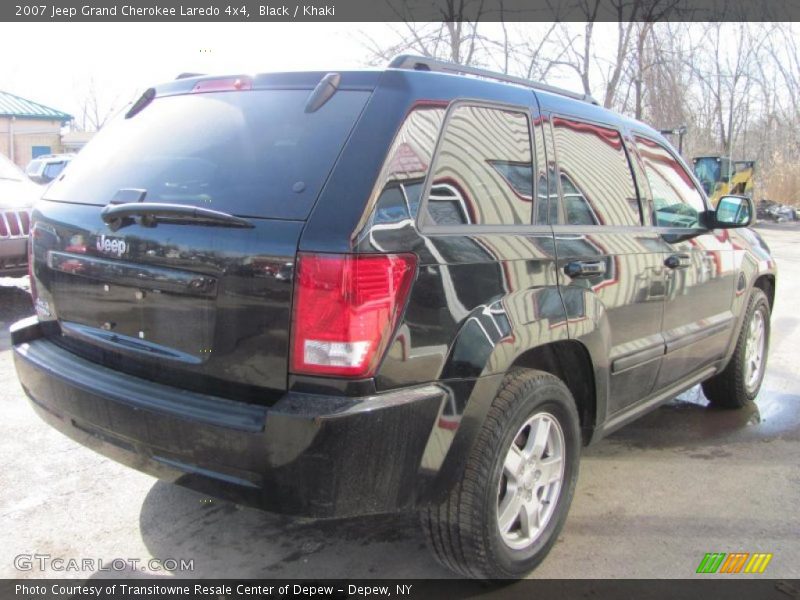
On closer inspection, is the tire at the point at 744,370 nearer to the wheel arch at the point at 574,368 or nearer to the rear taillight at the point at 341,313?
the wheel arch at the point at 574,368

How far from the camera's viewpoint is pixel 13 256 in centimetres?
704

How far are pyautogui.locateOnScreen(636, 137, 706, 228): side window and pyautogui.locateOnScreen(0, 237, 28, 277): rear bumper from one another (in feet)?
19.8

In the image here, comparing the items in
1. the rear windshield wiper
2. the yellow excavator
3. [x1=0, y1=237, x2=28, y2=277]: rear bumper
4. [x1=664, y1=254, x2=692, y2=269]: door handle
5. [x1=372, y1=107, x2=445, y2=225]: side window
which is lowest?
[x1=0, y1=237, x2=28, y2=277]: rear bumper

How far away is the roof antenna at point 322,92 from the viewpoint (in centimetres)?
237

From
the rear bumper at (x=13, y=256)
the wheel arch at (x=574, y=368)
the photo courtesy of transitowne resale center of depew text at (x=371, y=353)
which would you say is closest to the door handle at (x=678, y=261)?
the photo courtesy of transitowne resale center of depew text at (x=371, y=353)

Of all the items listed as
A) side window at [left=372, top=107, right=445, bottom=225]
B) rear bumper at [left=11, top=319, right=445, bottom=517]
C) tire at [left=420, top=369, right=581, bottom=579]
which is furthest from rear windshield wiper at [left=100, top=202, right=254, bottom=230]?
tire at [left=420, top=369, right=581, bottom=579]

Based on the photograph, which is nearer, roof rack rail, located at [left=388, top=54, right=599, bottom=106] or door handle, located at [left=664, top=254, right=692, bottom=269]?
roof rack rail, located at [left=388, top=54, right=599, bottom=106]

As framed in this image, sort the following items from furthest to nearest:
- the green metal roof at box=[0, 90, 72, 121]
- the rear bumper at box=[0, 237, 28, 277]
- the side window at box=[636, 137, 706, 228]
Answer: the green metal roof at box=[0, 90, 72, 121] → the rear bumper at box=[0, 237, 28, 277] → the side window at box=[636, 137, 706, 228]

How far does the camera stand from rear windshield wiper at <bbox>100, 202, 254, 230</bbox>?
222 cm

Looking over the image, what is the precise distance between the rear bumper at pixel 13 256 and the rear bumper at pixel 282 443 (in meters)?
5.37

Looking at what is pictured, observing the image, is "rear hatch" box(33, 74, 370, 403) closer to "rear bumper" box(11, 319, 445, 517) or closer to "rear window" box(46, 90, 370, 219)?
"rear window" box(46, 90, 370, 219)

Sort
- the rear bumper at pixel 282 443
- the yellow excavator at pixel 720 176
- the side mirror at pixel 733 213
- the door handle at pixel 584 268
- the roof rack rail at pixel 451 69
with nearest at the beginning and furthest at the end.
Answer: the rear bumper at pixel 282 443, the roof rack rail at pixel 451 69, the door handle at pixel 584 268, the side mirror at pixel 733 213, the yellow excavator at pixel 720 176

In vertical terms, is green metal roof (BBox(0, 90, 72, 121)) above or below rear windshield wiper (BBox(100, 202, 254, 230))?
above

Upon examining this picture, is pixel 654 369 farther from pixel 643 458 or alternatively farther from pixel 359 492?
pixel 359 492
